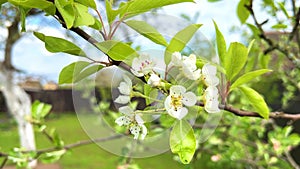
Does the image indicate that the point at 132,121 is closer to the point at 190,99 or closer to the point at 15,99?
the point at 190,99

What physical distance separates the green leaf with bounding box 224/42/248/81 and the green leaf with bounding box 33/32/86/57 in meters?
0.17

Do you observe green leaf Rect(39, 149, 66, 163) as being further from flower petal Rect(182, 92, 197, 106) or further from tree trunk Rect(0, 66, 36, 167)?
tree trunk Rect(0, 66, 36, 167)

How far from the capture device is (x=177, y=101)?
0.32 m

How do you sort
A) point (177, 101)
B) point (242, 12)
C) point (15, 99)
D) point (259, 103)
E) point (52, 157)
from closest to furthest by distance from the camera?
point (177, 101)
point (259, 103)
point (242, 12)
point (52, 157)
point (15, 99)

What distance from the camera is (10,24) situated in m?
3.65

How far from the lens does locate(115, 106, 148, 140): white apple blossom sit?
34 cm

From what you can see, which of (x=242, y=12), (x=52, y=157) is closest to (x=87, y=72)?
(x=242, y=12)

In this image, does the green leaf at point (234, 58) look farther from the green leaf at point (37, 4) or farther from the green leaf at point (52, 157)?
the green leaf at point (52, 157)

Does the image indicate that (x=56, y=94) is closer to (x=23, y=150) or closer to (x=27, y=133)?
(x=27, y=133)

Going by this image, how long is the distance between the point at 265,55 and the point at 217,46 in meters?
0.44

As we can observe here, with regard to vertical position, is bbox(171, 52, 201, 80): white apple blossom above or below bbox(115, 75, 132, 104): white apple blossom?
above

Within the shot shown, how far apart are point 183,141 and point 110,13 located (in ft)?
0.44

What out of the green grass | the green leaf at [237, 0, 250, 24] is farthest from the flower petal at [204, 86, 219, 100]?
the green grass

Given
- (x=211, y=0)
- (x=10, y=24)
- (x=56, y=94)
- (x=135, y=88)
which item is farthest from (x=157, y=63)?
(x=56, y=94)
